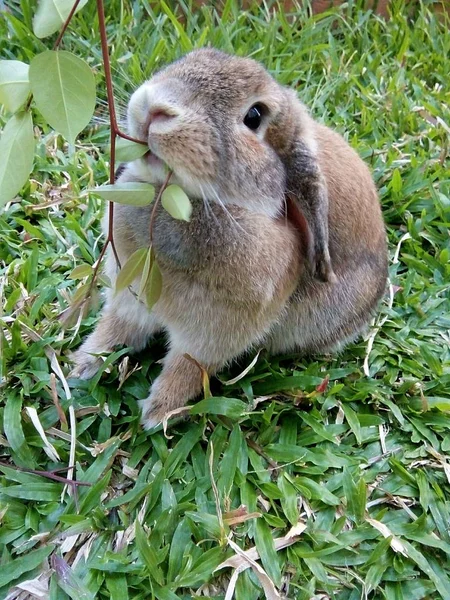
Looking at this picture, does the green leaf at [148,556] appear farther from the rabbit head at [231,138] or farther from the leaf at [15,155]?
the leaf at [15,155]

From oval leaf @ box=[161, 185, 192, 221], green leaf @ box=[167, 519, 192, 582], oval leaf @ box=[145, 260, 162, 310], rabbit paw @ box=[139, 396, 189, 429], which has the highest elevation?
oval leaf @ box=[161, 185, 192, 221]

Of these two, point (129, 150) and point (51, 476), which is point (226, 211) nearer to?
point (129, 150)

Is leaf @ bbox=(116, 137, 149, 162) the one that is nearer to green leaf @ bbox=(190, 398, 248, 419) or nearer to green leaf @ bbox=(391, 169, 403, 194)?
green leaf @ bbox=(190, 398, 248, 419)

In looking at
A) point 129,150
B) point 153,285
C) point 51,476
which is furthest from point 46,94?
point 51,476

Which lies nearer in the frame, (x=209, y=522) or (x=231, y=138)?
(x=231, y=138)

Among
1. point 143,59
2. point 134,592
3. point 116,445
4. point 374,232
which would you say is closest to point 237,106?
point 374,232

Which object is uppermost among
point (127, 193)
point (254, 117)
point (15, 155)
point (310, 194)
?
point (15, 155)

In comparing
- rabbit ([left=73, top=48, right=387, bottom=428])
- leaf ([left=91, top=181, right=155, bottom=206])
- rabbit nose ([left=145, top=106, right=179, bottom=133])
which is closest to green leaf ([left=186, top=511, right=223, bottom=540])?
rabbit ([left=73, top=48, right=387, bottom=428])
